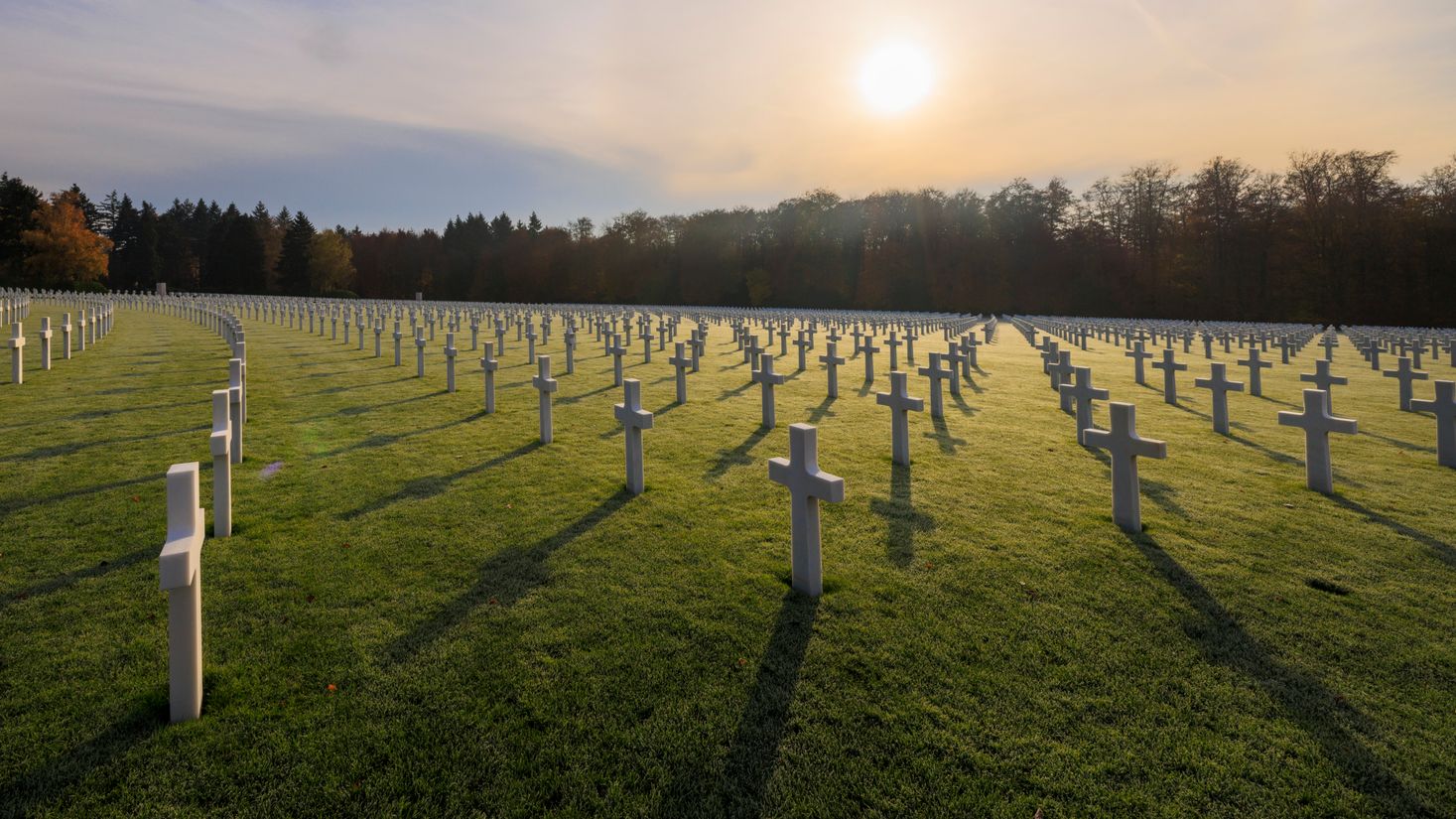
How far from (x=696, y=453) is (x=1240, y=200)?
70767 mm

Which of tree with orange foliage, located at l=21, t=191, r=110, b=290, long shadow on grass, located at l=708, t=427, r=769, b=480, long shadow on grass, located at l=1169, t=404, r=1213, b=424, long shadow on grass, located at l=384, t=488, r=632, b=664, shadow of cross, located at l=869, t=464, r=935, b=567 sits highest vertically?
tree with orange foliage, located at l=21, t=191, r=110, b=290

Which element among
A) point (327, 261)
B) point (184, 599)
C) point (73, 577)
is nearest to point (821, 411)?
point (73, 577)

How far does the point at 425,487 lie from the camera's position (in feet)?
19.2

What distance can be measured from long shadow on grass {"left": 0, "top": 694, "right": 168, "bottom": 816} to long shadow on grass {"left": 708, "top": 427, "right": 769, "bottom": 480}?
4177mm

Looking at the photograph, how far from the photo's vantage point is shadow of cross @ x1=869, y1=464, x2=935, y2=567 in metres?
4.40

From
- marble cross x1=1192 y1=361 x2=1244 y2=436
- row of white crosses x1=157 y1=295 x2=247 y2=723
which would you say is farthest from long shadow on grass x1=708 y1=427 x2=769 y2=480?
marble cross x1=1192 y1=361 x2=1244 y2=436

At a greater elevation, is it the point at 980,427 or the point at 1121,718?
the point at 980,427

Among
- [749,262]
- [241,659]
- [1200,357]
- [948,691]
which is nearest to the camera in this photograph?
[948,691]

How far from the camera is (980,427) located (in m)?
8.72

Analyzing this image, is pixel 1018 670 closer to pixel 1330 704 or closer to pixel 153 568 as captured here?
pixel 1330 704

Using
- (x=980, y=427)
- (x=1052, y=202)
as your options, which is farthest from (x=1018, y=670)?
(x=1052, y=202)

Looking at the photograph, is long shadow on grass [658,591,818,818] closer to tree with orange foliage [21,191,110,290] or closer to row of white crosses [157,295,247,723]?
row of white crosses [157,295,247,723]

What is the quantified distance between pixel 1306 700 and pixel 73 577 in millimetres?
6341

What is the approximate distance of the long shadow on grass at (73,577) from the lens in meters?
3.62
